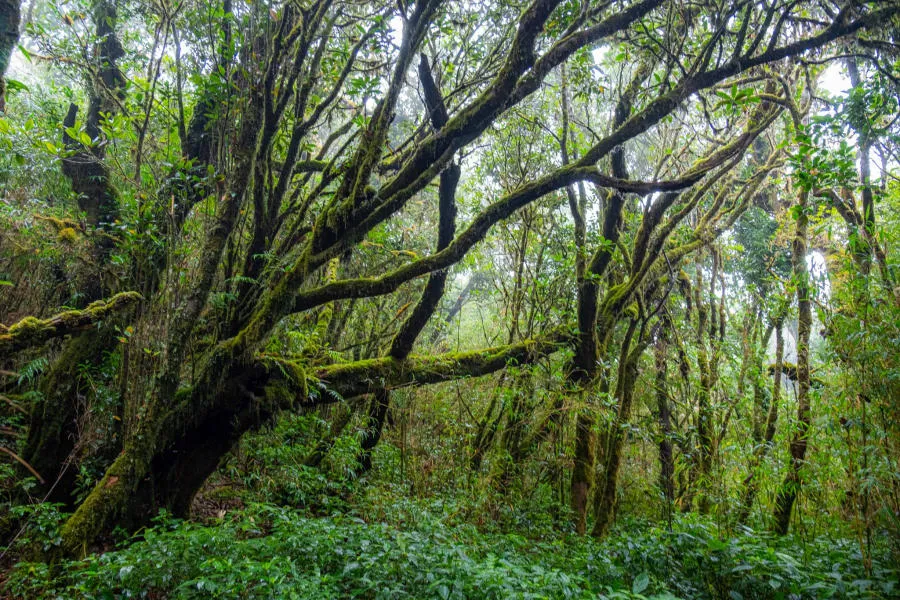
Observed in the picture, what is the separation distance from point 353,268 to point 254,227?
3.20 m

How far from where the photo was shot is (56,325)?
4598mm

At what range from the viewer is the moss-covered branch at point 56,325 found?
432 cm

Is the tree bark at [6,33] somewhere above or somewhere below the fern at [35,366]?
above

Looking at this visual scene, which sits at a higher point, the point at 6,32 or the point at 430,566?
the point at 6,32

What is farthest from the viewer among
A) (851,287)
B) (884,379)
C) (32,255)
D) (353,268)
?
(353,268)

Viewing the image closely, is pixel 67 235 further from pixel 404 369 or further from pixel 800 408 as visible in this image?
pixel 800 408

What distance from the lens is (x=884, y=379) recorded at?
3414 mm

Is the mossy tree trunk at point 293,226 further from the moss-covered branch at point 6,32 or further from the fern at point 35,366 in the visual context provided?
the moss-covered branch at point 6,32

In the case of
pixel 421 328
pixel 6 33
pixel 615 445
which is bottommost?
pixel 615 445

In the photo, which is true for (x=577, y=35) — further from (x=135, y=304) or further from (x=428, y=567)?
(x=135, y=304)

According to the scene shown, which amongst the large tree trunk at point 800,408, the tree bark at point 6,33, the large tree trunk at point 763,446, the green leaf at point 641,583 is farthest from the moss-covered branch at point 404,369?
the green leaf at point 641,583

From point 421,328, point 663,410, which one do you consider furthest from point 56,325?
point 663,410

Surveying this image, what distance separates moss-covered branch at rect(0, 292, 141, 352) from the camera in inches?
170

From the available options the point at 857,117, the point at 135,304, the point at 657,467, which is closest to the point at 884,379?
the point at 857,117
